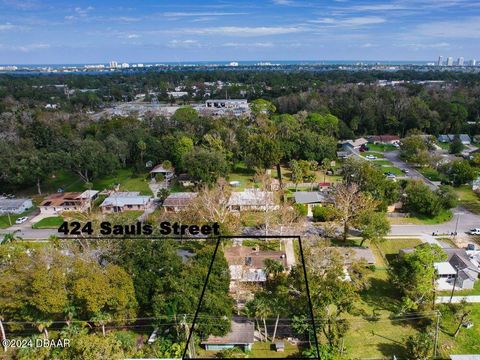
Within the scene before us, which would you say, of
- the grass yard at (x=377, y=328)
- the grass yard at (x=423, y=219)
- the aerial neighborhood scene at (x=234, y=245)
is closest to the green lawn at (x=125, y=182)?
the aerial neighborhood scene at (x=234, y=245)

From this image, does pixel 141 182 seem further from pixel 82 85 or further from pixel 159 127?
pixel 82 85

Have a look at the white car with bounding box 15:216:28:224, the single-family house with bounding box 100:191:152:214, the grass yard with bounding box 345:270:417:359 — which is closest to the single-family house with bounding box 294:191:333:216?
the grass yard with bounding box 345:270:417:359

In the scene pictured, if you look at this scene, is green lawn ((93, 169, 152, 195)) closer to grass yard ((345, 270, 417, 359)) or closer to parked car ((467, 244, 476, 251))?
grass yard ((345, 270, 417, 359))

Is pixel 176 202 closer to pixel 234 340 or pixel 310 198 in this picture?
pixel 310 198

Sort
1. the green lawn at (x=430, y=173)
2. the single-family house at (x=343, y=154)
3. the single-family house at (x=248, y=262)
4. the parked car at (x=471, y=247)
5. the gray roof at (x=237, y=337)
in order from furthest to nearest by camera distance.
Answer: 1. the single-family house at (x=343, y=154)
2. the green lawn at (x=430, y=173)
3. the parked car at (x=471, y=247)
4. the single-family house at (x=248, y=262)
5. the gray roof at (x=237, y=337)

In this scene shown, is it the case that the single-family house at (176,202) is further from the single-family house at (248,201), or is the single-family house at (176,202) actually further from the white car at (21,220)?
the white car at (21,220)

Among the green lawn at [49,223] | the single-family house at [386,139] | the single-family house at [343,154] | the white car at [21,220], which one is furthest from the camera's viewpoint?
the single-family house at [386,139]

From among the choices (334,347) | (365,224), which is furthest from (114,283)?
(365,224)
